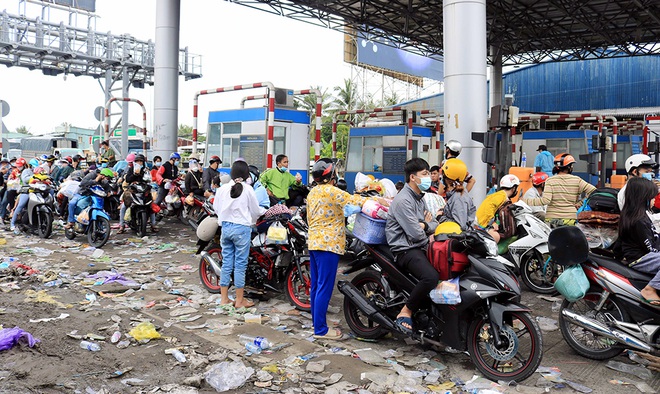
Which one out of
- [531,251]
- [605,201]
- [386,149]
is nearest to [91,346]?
[605,201]

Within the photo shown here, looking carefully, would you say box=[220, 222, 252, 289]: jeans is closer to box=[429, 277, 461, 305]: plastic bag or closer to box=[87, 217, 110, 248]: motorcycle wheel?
box=[429, 277, 461, 305]: plastic bag

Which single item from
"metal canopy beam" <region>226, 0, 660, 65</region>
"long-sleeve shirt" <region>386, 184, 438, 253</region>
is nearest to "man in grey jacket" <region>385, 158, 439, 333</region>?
"long-sleeve shirt" <region>386, 184, 438, 253</region>

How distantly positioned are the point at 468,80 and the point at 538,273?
4.13 m

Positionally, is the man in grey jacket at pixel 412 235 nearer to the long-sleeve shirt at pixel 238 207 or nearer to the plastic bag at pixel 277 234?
the plastic bag at pixel 277 234

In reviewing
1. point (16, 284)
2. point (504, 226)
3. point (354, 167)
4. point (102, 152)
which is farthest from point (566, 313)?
point (102, 152)

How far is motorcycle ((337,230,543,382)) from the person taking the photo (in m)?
4.28

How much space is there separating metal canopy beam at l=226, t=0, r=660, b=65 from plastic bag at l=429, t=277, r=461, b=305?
1642cm

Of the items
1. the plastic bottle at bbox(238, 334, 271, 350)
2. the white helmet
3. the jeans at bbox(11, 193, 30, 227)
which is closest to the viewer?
the plastic bottle at bbox(238, 334, 271, 350)

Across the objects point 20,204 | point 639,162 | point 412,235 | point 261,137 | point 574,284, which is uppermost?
point 261,137

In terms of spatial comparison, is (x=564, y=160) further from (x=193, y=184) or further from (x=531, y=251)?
(x=193, y=184)

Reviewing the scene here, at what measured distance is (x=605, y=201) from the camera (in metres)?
5.21

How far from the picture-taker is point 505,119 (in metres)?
8.82

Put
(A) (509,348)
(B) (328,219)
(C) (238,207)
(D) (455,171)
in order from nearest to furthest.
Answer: (A) (509,348), (B) (328,219), (D) (455,171), (C) (238,207)

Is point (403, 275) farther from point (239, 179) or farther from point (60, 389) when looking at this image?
point (60, 389)
